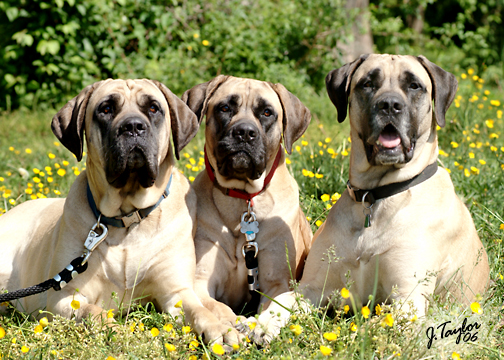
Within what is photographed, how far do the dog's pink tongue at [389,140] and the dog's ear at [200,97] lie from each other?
128 cm

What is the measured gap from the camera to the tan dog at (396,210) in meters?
3.19

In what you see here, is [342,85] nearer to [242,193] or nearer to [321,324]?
[242,193]

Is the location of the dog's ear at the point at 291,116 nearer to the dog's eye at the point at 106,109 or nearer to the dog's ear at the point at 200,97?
the dog's ear at the point at 200,97

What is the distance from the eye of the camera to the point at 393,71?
11.1ft

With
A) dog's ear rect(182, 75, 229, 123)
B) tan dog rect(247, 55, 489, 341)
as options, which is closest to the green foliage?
dog's ear rect(182, 75, 229, 123)

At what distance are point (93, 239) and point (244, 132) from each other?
114 cm

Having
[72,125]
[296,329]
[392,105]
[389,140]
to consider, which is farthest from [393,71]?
[72,125]

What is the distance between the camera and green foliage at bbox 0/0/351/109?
828 cm

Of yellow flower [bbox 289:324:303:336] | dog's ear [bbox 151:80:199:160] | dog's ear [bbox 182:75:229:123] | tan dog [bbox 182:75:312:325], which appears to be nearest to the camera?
yellow flower [bbox 289:324:303:336]

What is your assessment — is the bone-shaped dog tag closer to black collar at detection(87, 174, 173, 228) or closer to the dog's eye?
black collar at detection(87, 174, 173, 228)

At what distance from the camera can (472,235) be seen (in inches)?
138

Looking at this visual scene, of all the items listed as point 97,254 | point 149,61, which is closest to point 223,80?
point 97,254
